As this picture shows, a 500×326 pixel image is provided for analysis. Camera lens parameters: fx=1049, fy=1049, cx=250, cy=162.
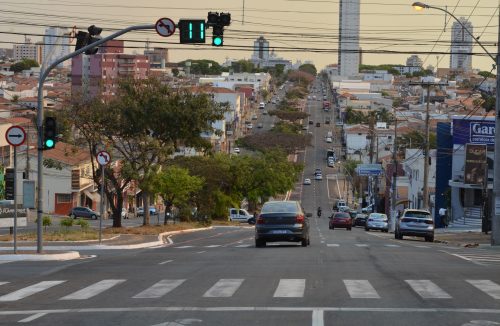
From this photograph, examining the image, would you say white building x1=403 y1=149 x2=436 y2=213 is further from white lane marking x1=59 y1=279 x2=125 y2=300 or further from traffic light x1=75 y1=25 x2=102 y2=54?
white lane marking x1=59 y1=279 x2=125 y2=300

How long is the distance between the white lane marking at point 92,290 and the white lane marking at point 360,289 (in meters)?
4.43

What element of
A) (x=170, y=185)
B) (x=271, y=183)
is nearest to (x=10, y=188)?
(x=170, y=185)

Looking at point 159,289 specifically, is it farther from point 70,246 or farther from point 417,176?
point 417,176

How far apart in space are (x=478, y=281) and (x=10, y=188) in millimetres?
16358

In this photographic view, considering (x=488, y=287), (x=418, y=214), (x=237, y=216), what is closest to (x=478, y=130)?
(x=237, y=216)

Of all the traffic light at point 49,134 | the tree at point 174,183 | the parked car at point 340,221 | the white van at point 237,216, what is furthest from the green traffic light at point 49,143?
the white van at point 237,216

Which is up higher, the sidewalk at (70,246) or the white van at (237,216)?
the sidewalk at (70,246)

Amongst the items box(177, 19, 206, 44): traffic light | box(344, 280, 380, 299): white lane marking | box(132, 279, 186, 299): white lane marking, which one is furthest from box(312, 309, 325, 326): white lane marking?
box(177, 19, 206, 44): traffic light

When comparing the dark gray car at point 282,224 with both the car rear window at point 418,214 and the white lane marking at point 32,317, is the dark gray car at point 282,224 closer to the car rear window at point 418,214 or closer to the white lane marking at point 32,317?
the car rear window at point 418,214

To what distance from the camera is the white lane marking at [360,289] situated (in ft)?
57.3

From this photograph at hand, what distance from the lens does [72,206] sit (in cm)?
9750

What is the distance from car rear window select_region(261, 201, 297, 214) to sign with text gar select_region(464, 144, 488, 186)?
39.2 m

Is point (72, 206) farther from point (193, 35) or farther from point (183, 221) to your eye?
point (193, 35)

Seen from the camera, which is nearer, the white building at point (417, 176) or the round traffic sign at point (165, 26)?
the round traffic sign at point (165, 26)
